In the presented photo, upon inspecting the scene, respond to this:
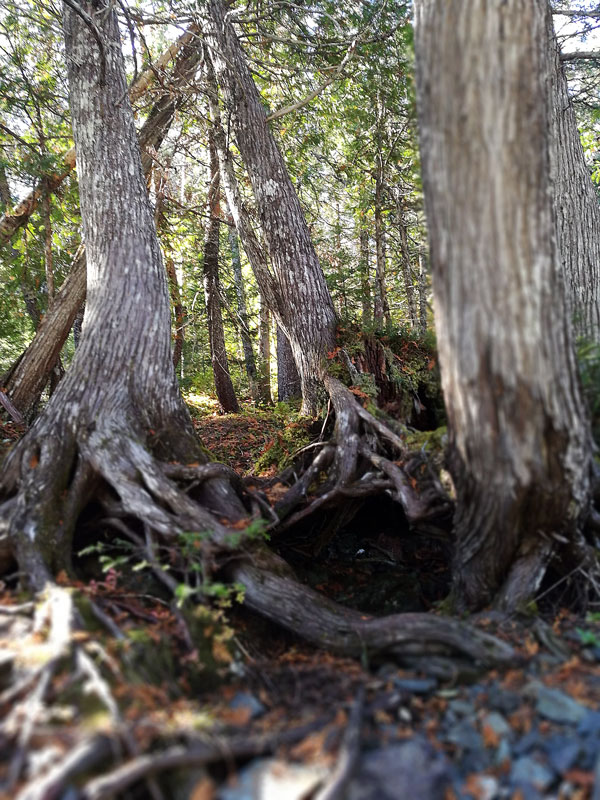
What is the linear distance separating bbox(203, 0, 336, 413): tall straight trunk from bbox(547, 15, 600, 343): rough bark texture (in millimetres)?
3089

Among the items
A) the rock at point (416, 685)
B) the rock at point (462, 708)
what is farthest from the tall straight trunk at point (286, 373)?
the rock at point (462, 708)

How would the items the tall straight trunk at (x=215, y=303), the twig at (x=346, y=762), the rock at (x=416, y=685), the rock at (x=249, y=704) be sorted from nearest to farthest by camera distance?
the twig at (x=346, y=762) → the rock at (x=249, y=704) → the rock at (x=416, y=685) → the tall straight trunk at (x=215, y=303)

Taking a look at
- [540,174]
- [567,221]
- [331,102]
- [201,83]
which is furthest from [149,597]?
[331,102]

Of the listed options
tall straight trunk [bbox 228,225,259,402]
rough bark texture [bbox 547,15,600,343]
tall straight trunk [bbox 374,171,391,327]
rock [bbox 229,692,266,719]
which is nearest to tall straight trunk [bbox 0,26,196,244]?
tall straight trunk [bbox 228,225,259,402]

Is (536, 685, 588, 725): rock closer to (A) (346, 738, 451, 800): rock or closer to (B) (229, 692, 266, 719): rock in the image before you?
(A) (346, 738, 451, 800): rock

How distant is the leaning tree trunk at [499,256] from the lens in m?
3.01

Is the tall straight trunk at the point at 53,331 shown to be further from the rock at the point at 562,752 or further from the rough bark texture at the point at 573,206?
the rock at the point at 562,752

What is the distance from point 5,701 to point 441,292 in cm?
324

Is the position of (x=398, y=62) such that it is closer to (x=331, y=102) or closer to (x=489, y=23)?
(x=331, y=102)

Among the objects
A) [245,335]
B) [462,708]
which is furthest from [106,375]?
[245,335]

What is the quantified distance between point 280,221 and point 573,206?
149 inches

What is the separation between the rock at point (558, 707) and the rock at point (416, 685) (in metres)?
0.59

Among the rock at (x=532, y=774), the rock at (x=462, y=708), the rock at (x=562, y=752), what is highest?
the rock at (x=462, y=708)

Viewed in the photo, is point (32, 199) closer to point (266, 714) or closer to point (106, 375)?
point (106, 375)
